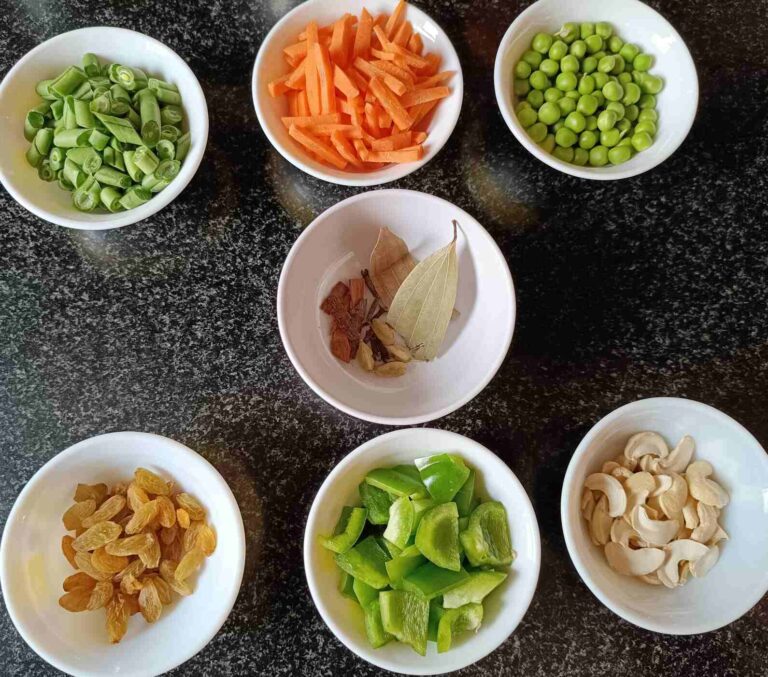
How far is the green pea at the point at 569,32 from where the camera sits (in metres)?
1.30

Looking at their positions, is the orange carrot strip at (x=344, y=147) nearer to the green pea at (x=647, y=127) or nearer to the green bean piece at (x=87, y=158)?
the green bean piece at (x=87, y=158)

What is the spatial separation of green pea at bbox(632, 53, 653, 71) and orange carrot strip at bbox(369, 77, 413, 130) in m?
0.45

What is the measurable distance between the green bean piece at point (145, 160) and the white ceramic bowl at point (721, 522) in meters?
0.87

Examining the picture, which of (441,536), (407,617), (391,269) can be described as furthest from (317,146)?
(407,617)

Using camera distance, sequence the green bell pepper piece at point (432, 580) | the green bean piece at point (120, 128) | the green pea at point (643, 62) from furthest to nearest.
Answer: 1. the green pea at point (643, 62)
2. the green bean piece at point (120, 128)
3. the green bell pepper piece at point (432, 580)

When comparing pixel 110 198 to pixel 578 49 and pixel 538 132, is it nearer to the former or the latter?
pixel 538 132

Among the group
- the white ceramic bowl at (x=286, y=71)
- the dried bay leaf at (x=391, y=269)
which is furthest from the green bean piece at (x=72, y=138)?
the dried bay leaf at (x=391, y=269)

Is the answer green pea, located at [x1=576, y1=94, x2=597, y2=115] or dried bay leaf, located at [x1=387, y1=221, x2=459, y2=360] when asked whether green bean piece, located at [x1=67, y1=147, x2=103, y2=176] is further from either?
green pea, located at [x1=576, y1=94, x2=597, y2=115]

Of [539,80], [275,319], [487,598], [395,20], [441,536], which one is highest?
[395,20]

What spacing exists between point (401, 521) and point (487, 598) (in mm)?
201

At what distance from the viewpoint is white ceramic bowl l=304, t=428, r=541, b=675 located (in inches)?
43.8

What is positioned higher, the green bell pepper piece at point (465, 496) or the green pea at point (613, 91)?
the green pea at point (613, 91)

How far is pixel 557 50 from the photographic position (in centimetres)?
129

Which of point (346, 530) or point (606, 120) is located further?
point (606, 120)
